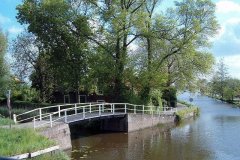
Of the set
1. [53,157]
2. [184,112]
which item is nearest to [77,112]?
[184,112]

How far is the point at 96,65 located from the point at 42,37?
5992 mm

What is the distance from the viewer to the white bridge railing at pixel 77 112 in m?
24.5

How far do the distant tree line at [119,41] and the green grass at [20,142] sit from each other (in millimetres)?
18565

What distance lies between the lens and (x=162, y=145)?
2662 centimetres

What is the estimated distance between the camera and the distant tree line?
3803cm

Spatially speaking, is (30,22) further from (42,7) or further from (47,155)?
(47,155)

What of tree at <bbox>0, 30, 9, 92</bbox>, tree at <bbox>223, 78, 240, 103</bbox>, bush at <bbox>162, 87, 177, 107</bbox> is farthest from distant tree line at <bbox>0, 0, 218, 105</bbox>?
tree at <bbox>223, 78, 240, 103</bbox>

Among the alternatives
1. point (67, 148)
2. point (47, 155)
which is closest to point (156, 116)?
point (67, 148)

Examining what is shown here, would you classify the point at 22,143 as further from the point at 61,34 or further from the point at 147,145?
the point at 61,34

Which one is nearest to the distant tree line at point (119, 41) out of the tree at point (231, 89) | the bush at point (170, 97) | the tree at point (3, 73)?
the tree at point (3, 73)

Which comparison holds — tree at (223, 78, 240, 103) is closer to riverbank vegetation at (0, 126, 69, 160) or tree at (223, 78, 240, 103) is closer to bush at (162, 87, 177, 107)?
bush at (162, 87, 177, 107)

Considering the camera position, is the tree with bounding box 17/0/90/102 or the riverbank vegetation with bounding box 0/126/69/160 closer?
the riverbank vegetation with bounding box 0/126/69/160

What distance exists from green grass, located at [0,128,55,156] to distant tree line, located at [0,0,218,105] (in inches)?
731

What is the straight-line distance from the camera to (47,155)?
705 inches
